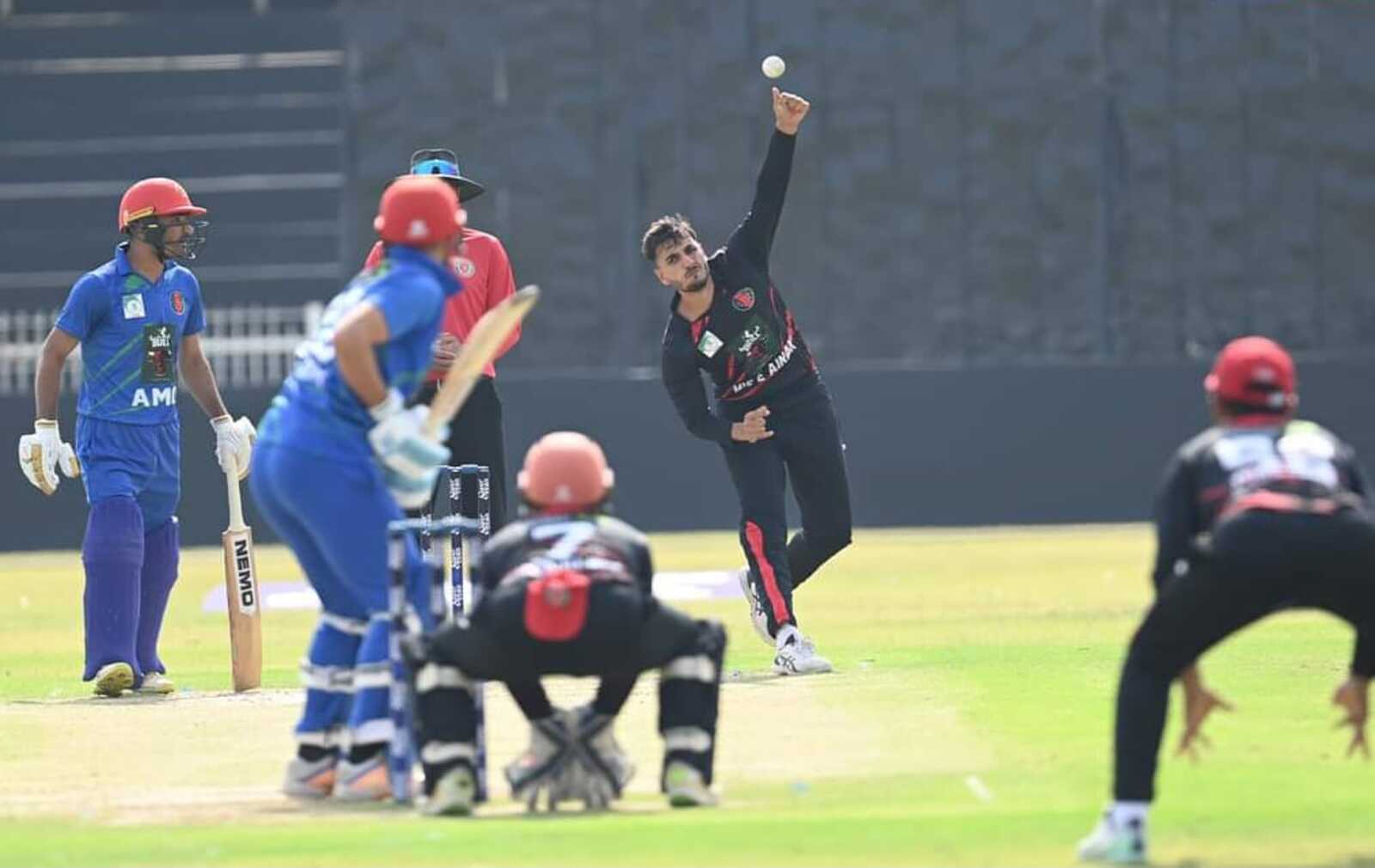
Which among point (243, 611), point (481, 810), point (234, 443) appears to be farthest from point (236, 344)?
point (481, 810)

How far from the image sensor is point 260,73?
3244cm

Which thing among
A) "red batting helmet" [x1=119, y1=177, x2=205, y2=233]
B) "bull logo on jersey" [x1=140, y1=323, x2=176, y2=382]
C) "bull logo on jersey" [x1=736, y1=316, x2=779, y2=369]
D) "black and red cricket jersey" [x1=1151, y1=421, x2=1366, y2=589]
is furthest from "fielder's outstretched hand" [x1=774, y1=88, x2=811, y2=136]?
"black and red cricket jersey" [x1=1151, y1=421, x2=1366, y2=589]

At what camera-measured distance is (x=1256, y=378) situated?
7918 mm

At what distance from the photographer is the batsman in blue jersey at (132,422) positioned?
41.6ft

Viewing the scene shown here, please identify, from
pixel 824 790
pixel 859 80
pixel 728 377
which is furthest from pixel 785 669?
pixel 859 80

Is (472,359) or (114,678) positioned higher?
(472,359)

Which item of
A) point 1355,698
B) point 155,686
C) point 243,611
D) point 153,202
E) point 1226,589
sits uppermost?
point 153,202

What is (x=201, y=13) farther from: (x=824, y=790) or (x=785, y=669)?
(x=824, y=790)

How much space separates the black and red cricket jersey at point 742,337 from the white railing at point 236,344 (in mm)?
15343

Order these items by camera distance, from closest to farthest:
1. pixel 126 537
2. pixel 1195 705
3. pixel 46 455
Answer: pixel 1195 705
pixel 126 537
pixel 46 455

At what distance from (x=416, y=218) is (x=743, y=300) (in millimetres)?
4110

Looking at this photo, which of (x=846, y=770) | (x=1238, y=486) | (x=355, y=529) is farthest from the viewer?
(x=846, y=770)

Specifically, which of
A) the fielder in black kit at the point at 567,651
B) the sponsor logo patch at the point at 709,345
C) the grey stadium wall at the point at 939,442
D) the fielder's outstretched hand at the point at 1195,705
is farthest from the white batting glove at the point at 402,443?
the grey stadium wall at the point at 939,442

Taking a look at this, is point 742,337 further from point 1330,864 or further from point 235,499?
point 1330,864
